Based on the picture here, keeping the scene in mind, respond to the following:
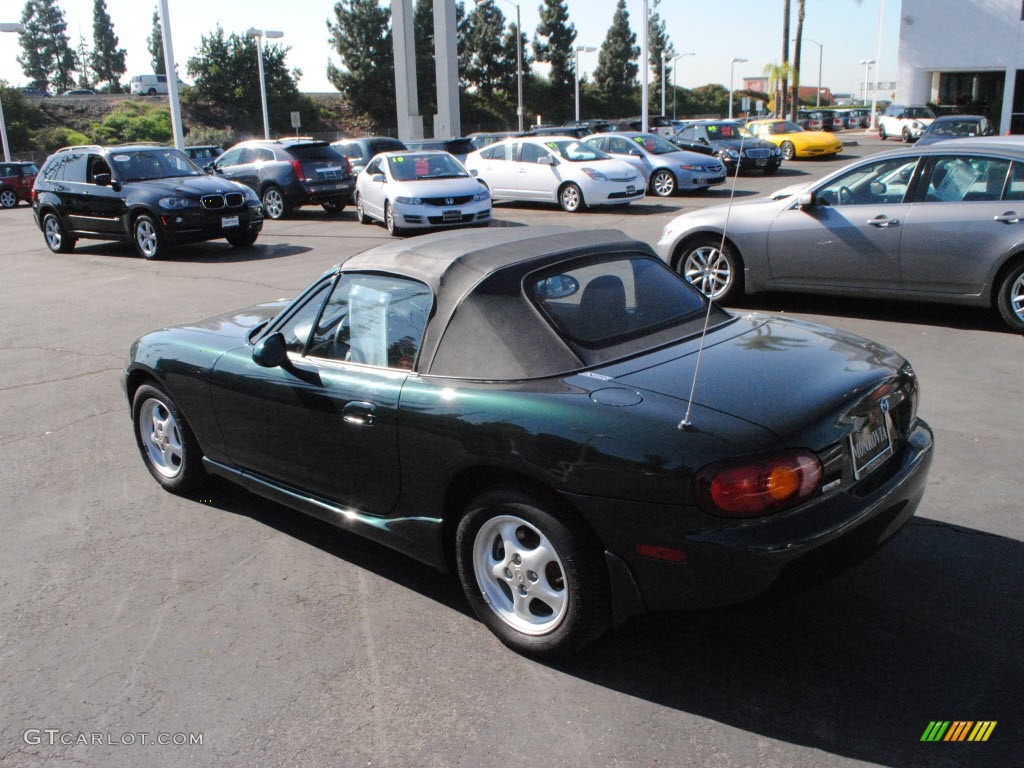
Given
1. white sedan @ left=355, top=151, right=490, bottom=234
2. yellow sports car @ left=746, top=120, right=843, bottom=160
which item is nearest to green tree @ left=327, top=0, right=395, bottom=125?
yellow sports car @ left=746, top=120, right=843, bottom=160

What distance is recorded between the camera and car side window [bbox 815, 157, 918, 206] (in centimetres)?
831

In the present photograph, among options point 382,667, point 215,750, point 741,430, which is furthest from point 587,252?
point 215,750

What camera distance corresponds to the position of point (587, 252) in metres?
4.04

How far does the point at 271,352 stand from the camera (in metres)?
4.07

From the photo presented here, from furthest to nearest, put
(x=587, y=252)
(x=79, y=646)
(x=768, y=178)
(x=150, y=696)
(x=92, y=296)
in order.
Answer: (x=768, y=178) < (x=92, y=296) < (x=587, y=252) < (x=79, y=646) < (x=150, y=696)

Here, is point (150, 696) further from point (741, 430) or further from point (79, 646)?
point (741, 430)

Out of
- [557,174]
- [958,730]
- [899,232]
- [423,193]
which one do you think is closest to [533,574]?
[958,730]

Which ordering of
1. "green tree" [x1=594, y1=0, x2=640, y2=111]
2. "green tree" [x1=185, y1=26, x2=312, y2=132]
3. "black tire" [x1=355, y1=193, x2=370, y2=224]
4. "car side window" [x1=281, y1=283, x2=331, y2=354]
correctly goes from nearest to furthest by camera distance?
"car side window" [x1=281, y1=283, x2=331, y2=354] < "black tire" [x1=355, y1=193, x2=370, y2=224] < "green tree" [x1=185, y1=26, x2=312, y2=132] < "green tree" [x1=594, y1=0, x2=640, y2=111]

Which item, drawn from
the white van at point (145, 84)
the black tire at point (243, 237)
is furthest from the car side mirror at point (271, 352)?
the white van at point (145, 84)

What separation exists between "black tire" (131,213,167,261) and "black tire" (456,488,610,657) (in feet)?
41.8

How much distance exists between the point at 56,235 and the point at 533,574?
631 inches

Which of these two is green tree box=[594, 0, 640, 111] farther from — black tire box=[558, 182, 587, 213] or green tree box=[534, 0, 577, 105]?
black tire box=[558, 182, 587, 213]

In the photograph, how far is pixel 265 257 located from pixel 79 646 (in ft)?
37.9

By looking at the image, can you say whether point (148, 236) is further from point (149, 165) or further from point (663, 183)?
point (663, 183)
